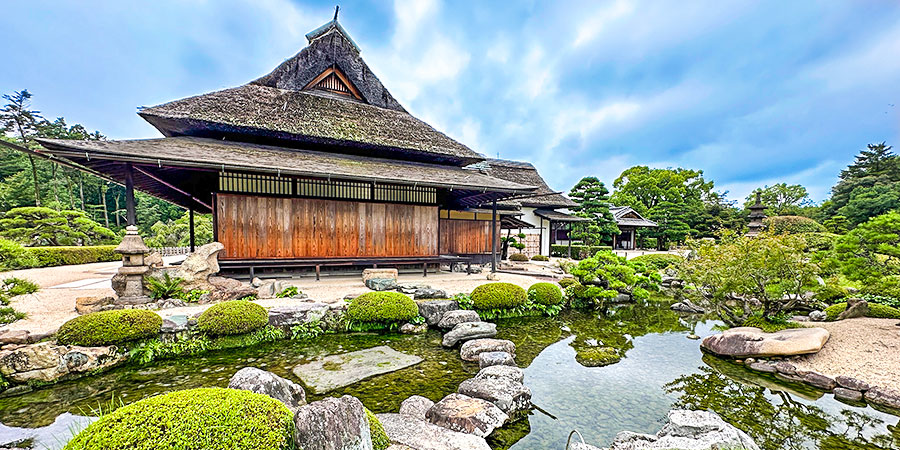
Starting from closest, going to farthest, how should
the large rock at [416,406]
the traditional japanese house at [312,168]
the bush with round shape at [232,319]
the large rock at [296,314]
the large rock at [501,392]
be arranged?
the large rock at [416,406]
the large rock at [501,392]
the bush with round shape at [232,319]
the large rock at [296,314]
the traditional japanese house at [312,168]

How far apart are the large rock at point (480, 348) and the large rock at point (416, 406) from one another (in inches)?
67.1

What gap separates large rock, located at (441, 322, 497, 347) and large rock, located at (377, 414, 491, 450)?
276 centimetres

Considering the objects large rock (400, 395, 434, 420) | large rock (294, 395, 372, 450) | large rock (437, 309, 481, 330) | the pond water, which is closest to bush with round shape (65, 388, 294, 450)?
large rock (294, 395, 372, 450)

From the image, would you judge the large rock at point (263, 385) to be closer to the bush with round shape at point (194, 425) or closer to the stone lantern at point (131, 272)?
the bush with round shape at point (194, 425)

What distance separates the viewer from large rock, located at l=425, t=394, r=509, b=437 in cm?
370

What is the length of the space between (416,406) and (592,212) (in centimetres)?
2212

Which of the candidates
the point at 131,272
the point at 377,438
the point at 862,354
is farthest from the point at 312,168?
the point at 862,354

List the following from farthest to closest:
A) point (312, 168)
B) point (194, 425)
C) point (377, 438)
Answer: point (312, 168)
point (377, 438)
point (194, 425)

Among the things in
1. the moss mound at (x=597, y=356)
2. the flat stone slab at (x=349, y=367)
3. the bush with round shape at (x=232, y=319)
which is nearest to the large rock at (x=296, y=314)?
the bush with round shape at (x=232, y=319)

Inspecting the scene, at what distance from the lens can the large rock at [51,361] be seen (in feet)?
14.5

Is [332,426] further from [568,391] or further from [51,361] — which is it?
[51,361]

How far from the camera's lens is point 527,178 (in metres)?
23.8

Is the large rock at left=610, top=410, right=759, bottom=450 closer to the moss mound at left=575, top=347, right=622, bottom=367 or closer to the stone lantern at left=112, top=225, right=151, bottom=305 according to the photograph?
the moss mound at left=575, top=347, right=622, bottom=367

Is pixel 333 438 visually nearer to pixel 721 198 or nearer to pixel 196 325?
pixel 196 325
